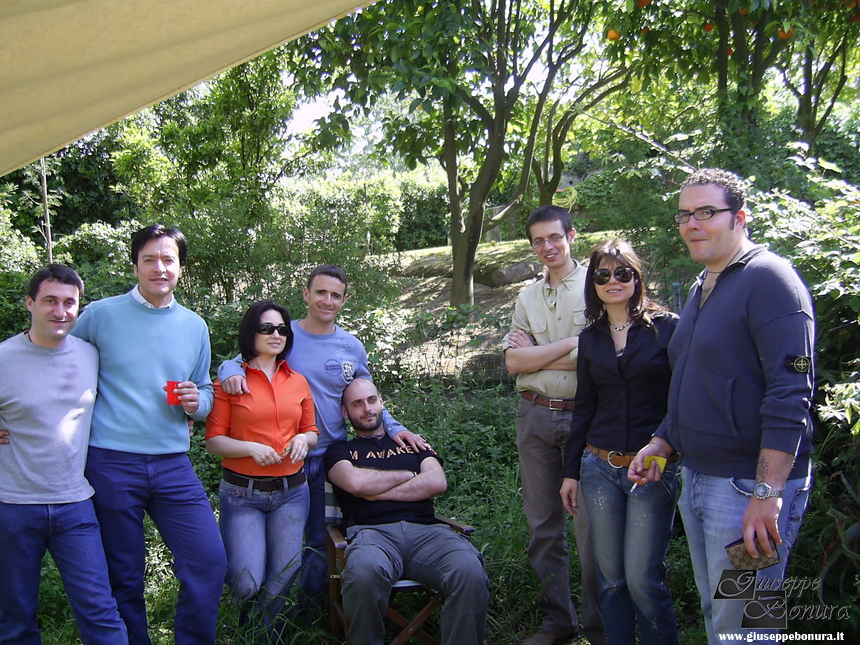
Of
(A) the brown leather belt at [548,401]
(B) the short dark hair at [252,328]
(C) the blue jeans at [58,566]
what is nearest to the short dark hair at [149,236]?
(B) the short dark hair at [252,328]

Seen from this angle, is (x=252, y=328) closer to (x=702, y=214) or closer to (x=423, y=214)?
(x=702, y=214)

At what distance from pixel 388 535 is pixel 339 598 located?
419 millimetres

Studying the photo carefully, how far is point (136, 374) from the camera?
3014 mm

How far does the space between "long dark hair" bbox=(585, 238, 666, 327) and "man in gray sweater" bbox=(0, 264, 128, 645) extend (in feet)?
7.04

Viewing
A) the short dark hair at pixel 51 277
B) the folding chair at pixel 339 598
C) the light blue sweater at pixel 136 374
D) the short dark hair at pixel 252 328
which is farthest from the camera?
the short dark hair at pixel 252 328

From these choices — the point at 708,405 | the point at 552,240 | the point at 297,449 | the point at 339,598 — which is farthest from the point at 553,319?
the point at 339,598

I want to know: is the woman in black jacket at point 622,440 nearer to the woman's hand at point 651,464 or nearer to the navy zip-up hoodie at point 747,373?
the woman's hand at point 651,464

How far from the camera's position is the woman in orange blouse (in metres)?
3.36

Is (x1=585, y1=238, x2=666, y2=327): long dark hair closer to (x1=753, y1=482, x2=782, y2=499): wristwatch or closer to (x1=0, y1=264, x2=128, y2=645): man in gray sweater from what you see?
(x1=753, y1=482, x2=782, y2=499): wristwatch

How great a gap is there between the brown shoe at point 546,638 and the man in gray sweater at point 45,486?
184cm

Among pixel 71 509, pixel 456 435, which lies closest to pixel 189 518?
pixel 71 509

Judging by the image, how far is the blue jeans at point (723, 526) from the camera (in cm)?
222

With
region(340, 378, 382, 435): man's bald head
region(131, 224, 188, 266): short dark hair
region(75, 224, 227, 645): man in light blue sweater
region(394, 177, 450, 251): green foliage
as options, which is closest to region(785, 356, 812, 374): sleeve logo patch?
region(340, 378, 382, 435): man's bald head

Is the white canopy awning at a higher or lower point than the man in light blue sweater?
higher
